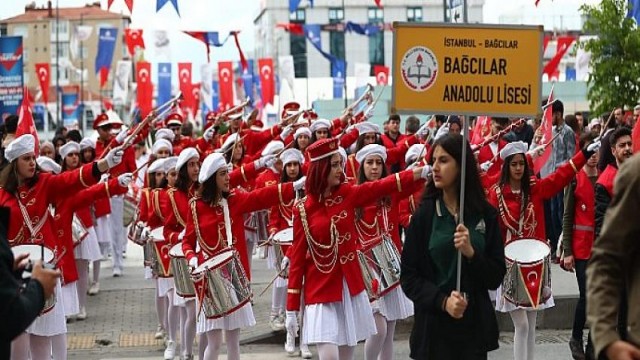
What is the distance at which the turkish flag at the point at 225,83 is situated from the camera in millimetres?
47844

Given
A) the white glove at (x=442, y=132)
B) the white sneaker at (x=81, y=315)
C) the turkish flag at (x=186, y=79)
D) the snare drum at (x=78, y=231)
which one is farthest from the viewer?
the turkish flag at (x=186, y=79)

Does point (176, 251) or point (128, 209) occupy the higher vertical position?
point (176, 251)

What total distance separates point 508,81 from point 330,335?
238 centimetres

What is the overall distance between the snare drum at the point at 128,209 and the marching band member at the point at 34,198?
9.70 m

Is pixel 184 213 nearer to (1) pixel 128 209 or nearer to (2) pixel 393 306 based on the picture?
(2) pixel 393 306

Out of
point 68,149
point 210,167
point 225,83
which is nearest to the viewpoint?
point 210,167

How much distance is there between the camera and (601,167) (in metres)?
9.84

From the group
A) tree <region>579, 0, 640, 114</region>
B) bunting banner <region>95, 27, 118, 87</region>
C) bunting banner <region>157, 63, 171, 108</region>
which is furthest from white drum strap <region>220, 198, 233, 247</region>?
bunting banner <region>157, 63, 171, 108</region>

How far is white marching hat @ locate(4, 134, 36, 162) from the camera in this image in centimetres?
964

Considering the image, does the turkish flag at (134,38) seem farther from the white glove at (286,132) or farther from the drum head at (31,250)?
the drum head at (31,250)

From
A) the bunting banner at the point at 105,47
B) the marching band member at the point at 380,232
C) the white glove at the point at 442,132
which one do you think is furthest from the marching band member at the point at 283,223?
the bunting banner at the point at 105,47

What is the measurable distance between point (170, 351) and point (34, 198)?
9.43 feet

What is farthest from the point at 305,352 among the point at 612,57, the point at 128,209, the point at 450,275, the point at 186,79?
the point at 186,79

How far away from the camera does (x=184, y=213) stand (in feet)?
37.9
